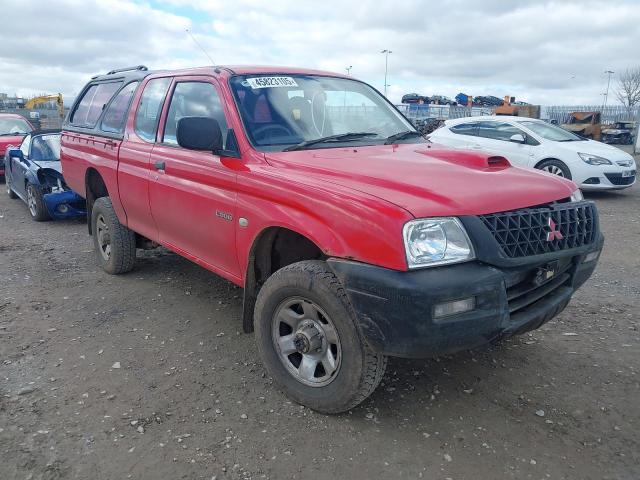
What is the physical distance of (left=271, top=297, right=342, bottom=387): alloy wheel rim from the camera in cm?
286

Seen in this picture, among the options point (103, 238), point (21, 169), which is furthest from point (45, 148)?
point (103, 238)

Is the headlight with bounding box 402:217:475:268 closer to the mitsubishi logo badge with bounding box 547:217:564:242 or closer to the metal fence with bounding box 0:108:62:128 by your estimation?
the mitsubishi logo badge with bounding box 547:217:564:242

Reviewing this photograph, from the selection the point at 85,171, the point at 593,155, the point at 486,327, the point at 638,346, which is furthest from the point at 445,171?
the point at 593,155

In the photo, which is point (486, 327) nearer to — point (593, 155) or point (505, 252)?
point (505, 252)

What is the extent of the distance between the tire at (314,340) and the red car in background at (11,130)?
11175 mm

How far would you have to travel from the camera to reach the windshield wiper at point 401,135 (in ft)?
12.6

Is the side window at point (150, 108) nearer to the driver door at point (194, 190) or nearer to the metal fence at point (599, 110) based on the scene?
the driver door at point (194, 190)

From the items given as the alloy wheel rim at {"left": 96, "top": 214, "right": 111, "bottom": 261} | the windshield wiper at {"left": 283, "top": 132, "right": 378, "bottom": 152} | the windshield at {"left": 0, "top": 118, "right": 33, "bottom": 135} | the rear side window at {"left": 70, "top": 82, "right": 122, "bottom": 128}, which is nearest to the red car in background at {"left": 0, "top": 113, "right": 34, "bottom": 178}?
the windshield at {"left": 0, "top": 118, "right": 33, "bottom": 135}

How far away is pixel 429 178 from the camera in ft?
9.24

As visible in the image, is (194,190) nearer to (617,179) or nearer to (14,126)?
(617,179)

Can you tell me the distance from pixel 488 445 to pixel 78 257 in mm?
5076

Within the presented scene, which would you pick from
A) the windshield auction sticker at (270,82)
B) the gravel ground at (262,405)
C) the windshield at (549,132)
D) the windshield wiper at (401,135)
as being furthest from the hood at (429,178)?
the windshield at (549,132)

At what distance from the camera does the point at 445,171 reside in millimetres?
2975

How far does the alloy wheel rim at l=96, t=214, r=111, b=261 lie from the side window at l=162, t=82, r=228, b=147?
168 centimetres
